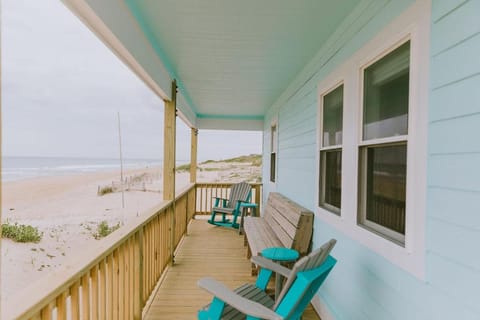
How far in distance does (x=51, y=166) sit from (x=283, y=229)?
8.80 feet

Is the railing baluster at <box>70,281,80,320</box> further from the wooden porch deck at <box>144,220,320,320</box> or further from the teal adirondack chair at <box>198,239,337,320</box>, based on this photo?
the wooden porch deck at <box>144,220,320,320</box>

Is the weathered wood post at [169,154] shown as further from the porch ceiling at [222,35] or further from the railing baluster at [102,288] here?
the railing baluster at [102,288]

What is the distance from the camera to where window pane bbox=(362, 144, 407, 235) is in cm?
163

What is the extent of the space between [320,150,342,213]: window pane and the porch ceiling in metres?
1.16

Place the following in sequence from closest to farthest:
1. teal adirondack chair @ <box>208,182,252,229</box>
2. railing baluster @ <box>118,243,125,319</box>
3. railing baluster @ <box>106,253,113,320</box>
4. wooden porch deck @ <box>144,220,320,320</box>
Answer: railing baluster @ <box>106,253,113,320</box> < railing baluster @ <box>118,243,125,319</box> < wooden porch deck @ <box>144,220,320,320</box> < teal adirondack chair @ <box>208,182,252,229</box>

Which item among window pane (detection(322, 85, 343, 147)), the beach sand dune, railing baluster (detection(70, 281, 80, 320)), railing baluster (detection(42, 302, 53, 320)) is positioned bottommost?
railing baluster (detection(70, 281, 80, 320))

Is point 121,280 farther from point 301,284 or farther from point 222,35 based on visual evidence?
point 222,35

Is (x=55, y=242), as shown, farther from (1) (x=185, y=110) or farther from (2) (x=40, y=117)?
(1) (x=185, y=110)

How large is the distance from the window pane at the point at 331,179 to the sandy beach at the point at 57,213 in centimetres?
197

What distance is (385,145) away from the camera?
1.81m

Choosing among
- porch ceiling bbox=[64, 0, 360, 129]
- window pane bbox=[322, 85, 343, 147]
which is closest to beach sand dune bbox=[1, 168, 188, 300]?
porch ceiling bbox=[64, 0, 360, 129]

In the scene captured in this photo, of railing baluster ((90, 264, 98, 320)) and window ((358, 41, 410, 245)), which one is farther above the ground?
window ((358, 41, 410, 245))

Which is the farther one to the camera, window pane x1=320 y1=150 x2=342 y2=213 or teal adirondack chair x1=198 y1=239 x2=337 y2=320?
window pane x1=320 y1=150 x2=342 y2=213

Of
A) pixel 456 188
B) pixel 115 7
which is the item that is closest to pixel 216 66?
pixel 115 7
